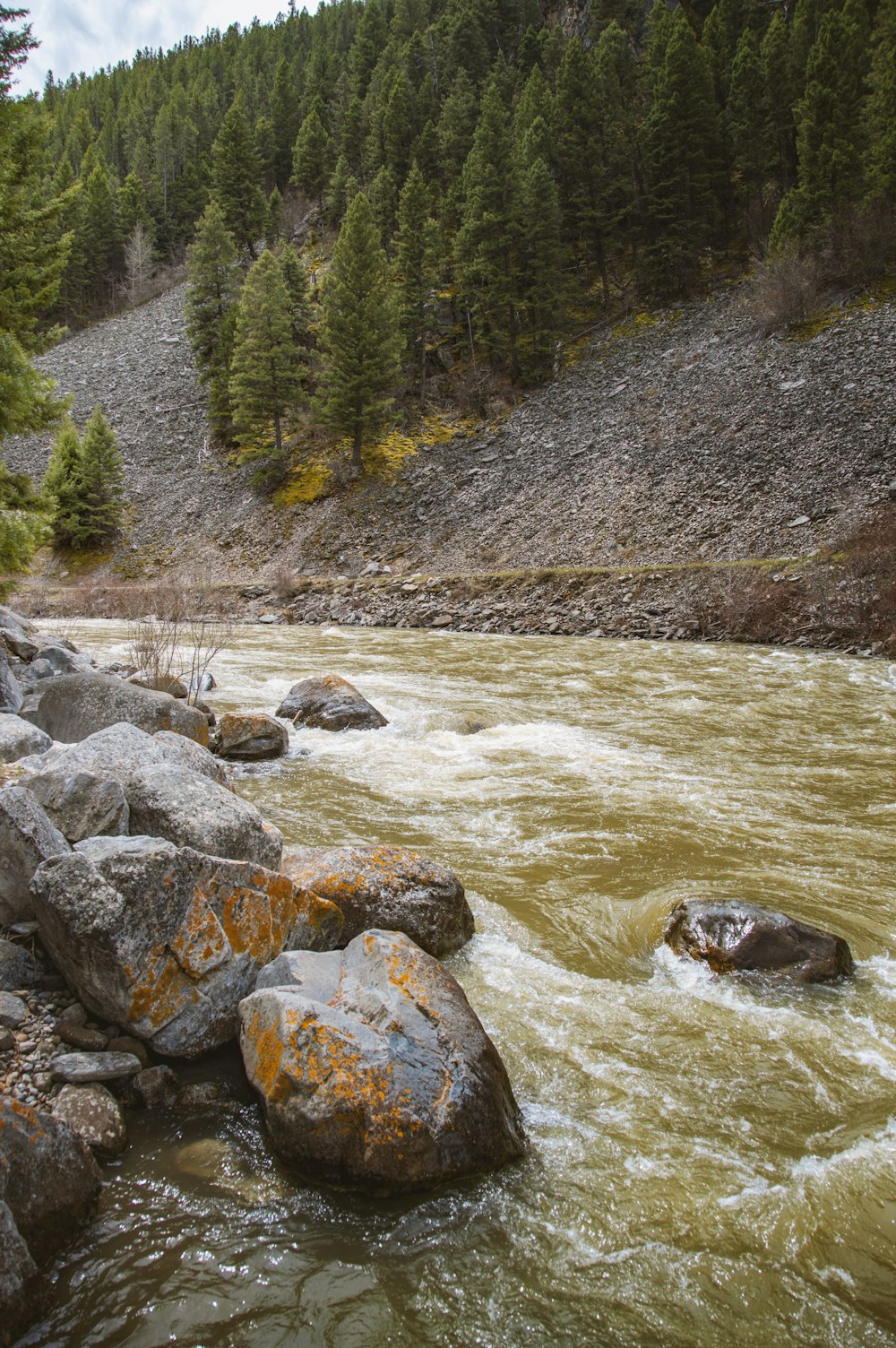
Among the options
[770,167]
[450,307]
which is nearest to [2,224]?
[450,307]

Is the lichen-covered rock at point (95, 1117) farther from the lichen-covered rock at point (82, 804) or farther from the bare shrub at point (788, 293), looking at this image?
the bare shrub at point (788, 293)

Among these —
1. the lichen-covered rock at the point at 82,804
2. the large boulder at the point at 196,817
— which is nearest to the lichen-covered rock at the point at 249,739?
the large boulder at the point at 196,817

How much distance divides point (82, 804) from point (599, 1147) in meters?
3.52

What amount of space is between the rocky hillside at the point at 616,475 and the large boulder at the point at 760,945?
59.7 ft

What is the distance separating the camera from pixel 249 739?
8.95 meters

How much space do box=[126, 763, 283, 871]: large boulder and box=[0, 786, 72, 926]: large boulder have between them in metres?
0.62


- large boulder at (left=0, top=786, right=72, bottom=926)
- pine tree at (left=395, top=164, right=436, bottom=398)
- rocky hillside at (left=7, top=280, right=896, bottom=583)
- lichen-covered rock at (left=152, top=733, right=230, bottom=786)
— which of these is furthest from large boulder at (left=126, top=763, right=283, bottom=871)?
pine tree at (left=395, top=164, right=436, bottom=398)

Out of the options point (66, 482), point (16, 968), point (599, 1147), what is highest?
point (66, 482)

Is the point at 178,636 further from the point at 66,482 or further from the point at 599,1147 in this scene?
the point at 66,482

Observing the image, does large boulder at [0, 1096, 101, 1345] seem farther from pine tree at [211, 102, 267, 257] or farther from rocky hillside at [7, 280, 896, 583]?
pine tree at [211, 102, 267, 257]

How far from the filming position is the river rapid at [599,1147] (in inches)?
93.9

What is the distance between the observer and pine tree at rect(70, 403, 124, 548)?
123ft

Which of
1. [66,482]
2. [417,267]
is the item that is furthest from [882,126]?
[66,482]

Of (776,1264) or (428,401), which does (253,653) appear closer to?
(776,1264)
